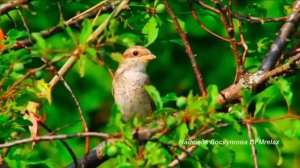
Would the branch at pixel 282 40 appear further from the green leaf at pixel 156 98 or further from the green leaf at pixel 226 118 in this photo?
the green leaf at pixel 226 118

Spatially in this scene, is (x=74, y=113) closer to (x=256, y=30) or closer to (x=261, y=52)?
(x=256, y=30)

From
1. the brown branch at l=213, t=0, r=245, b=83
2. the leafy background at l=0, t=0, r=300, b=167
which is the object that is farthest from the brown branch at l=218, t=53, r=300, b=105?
the leafy background at l=0, t=0, r=300, b=167

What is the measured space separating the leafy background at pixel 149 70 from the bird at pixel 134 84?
99 mm

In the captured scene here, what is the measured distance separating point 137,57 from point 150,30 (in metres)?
1.26

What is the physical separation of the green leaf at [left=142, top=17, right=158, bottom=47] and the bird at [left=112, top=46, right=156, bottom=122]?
1.03 m

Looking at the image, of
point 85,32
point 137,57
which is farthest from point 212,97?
point 137,57

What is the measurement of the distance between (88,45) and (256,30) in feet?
10.2

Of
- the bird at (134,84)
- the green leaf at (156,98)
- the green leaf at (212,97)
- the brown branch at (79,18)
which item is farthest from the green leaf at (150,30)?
the bird at (134,84)

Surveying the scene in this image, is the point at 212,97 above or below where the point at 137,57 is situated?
below

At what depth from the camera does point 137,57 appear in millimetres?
5234

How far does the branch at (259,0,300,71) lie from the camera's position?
4.16 m

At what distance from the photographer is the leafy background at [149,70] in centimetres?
304

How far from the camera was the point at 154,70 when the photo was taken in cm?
669

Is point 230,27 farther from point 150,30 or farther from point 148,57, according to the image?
point 148,57
